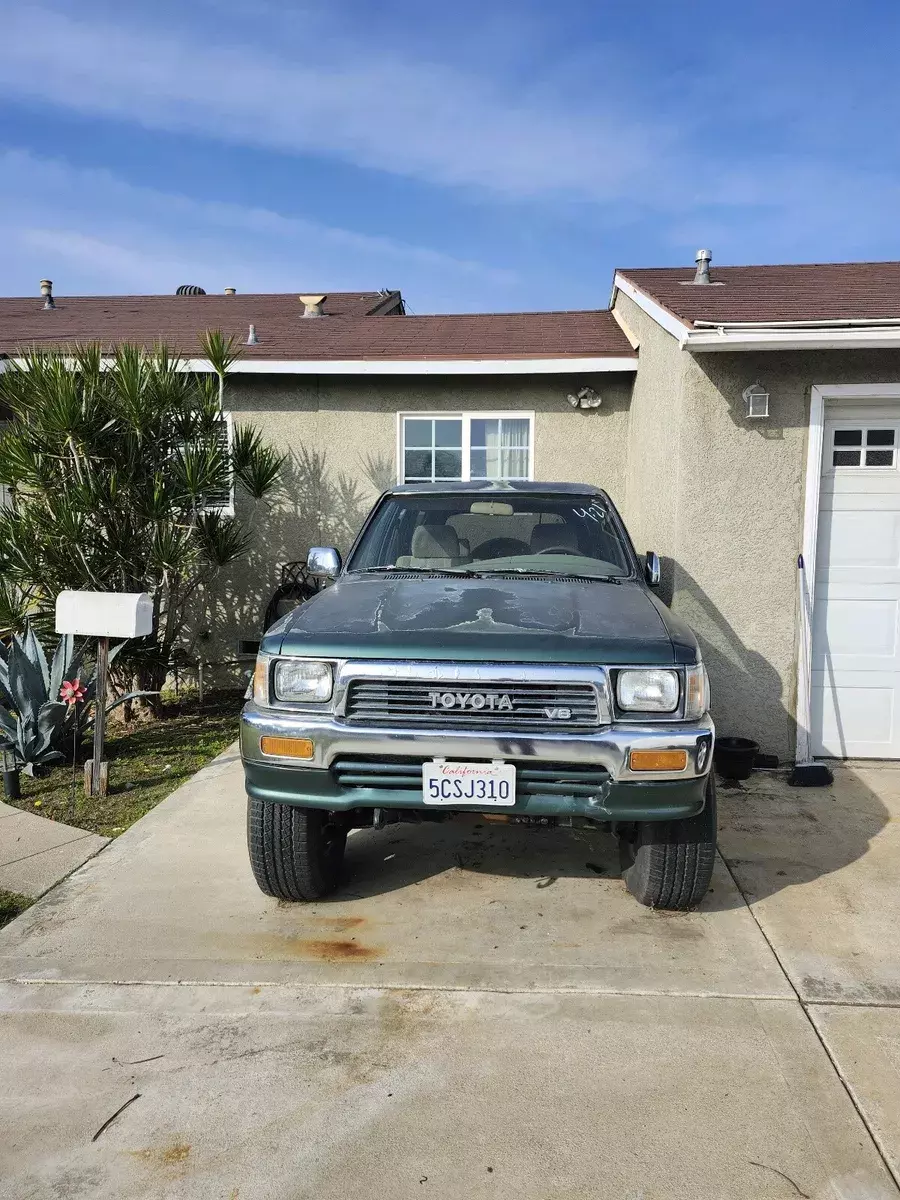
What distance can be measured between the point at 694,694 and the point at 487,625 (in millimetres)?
827

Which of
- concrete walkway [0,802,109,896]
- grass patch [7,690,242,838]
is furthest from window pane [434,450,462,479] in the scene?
concrete walkway [0,802,109,896]

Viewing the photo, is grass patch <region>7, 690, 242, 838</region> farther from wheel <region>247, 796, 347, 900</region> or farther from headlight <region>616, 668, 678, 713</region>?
headlight <region>616, 668, 678, 713</region>

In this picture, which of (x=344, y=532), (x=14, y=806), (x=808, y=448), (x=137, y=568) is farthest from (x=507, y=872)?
(x=344, y=532)

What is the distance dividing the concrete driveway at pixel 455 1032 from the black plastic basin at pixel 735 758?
4.10ft

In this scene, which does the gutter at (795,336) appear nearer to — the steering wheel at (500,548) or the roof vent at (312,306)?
the steering wheel at (500,548)

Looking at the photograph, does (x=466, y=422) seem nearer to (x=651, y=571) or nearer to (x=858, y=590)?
(x=858, y=590)

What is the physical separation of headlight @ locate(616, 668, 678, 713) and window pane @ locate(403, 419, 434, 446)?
5607 millimetres

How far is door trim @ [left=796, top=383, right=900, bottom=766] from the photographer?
5758mm

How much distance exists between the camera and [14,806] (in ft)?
17.5

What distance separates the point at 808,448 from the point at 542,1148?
15.7 feet

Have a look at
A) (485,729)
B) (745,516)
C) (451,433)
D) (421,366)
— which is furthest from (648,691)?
(451,433)

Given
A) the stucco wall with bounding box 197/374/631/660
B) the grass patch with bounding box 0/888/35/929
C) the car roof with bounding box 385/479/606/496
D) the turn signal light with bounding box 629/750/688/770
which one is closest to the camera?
the turn signal light with bounding box 629/750/688/770

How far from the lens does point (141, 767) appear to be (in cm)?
621

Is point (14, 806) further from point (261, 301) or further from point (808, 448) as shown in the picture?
point (261, 301)
